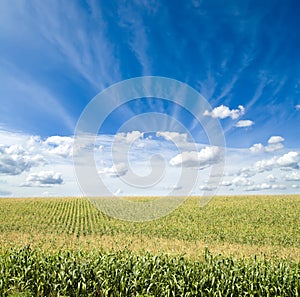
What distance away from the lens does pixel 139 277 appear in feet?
29.2

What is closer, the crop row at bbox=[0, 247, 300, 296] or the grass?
the crop row at bbox=[0, 247, 300, 296]

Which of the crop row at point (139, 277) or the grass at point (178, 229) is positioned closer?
the crop row at point (139, 277)

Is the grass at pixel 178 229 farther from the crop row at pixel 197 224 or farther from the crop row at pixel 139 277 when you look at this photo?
the crop row at pixel 139 277

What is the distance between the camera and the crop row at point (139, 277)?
8.54 meters

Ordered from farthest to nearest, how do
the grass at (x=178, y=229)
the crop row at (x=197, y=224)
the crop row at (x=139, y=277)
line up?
the crop row at (x=197, y=224) < the grass at (x=178, y=229) < the crop row at (x=139, y=277)

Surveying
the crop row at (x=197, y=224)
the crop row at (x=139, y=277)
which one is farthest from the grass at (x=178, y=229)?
the crop row at (x=139, y=277)

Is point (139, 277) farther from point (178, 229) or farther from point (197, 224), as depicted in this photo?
point (197, 224)

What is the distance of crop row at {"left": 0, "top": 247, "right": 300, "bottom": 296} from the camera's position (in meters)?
8.54

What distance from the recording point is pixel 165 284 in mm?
8641

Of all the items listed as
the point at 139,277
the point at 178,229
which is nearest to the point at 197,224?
the point at 178,229

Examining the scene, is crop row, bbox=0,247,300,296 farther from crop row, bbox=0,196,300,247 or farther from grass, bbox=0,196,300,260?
crop row, bbox=0,196,300,247

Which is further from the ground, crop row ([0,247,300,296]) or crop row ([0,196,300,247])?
crop row ([0,196,300,247])

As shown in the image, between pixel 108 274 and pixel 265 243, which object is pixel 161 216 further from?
pixel 108 274

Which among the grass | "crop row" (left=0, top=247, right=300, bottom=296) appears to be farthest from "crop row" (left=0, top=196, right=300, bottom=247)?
"crop row" (left=0, top=247, right=300, bottom=296)
